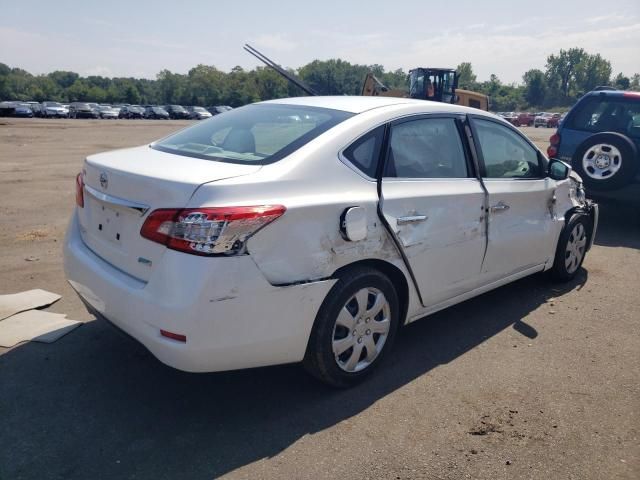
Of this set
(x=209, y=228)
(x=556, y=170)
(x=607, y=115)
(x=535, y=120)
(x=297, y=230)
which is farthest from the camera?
(x=535, y=120)

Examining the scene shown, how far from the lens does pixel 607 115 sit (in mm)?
7652

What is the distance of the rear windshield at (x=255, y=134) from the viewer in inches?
122

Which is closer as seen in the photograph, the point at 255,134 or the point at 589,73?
the point at 255,134

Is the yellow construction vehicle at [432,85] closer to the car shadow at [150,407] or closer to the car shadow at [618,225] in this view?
the car shadow at [618,225]

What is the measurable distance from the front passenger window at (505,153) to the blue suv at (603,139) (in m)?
2.82

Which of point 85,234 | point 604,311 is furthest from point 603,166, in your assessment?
point 85,234

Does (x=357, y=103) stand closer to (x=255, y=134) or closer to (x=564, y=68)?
(x=255, y=134)

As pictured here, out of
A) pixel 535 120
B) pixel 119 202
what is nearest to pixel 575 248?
pixel 119 202

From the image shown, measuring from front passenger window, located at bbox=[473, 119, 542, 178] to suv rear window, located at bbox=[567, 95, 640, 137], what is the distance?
147 inches

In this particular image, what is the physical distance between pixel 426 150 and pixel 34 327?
3.05m

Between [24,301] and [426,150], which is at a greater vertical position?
[426,150]

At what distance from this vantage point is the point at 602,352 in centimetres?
388

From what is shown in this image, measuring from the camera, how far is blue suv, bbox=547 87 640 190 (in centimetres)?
677

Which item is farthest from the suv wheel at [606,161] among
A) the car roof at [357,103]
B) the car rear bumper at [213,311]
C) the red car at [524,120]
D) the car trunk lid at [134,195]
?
the red car at [524,120]
